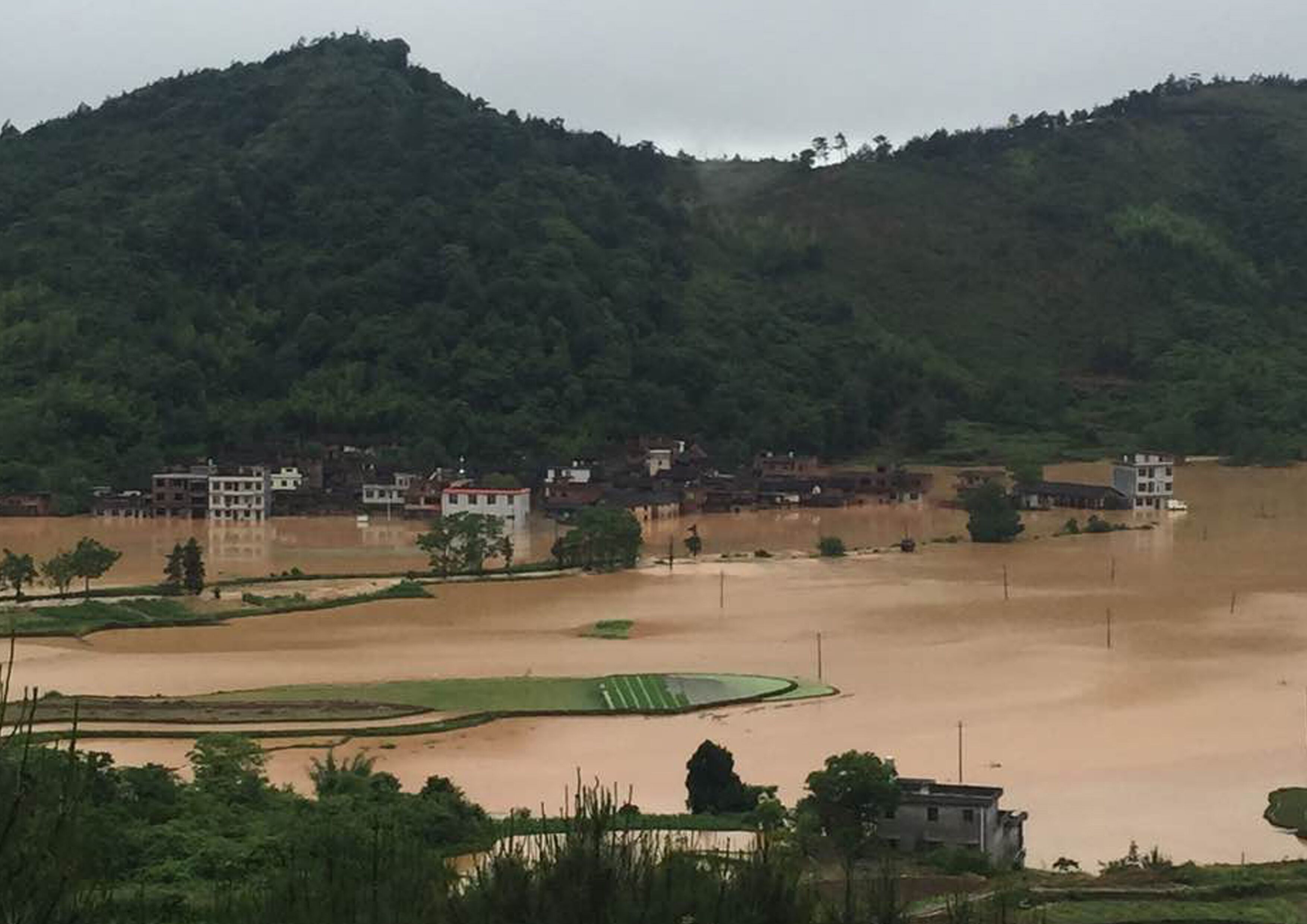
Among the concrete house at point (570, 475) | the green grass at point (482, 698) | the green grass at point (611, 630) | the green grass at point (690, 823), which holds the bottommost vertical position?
the green grass at point (690, 823)

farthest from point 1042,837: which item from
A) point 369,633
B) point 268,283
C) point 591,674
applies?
point 268,283

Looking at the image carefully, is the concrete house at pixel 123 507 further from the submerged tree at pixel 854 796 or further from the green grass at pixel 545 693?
the submerged tree at pixel 854 796

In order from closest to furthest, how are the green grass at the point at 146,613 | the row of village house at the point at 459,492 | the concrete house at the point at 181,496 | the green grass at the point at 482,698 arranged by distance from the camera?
the green grass at the point at 482,698, the green grass at the point at 146,613, the row of village house at the point at 459,492, the concrete house at the point at 181,496

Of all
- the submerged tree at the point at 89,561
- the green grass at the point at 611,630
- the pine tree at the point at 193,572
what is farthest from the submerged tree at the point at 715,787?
the submerged tree at the point at 89,561

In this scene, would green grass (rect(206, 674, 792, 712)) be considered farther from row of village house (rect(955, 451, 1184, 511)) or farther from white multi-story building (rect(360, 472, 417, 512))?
row of village house (rect(955, 451, 1184, 511))

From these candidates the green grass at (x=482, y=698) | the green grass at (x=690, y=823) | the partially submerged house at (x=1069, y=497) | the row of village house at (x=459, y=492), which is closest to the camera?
the green grass at (x=690, y=823)

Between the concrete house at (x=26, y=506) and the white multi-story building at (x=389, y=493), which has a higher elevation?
the white multi-story building at (x=389, y=493)

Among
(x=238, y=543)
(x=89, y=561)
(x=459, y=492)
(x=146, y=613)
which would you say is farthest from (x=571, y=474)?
(x=146, y=613)
